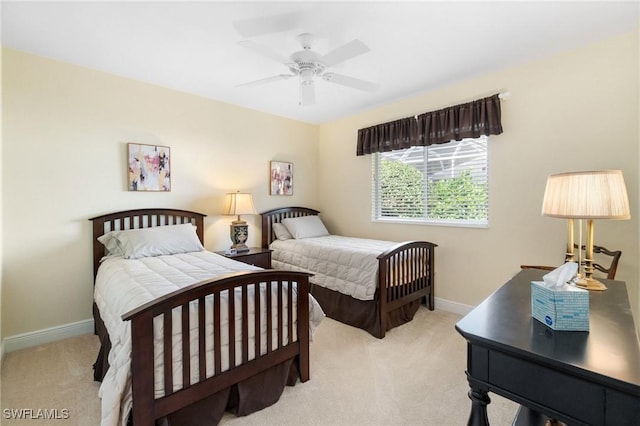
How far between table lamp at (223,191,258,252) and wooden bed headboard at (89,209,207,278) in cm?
33

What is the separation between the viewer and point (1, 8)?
6.45 ft

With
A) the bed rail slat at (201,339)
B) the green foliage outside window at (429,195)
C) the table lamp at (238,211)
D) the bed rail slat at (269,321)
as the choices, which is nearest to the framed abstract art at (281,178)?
the table lamp at (238,211)

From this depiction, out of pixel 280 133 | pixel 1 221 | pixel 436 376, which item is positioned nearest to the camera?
pixel 436 376

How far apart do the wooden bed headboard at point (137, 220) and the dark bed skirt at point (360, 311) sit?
163cm

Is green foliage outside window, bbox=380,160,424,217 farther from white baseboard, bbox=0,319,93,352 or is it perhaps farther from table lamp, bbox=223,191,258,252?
white baseboard, bbox=0,319,93,352

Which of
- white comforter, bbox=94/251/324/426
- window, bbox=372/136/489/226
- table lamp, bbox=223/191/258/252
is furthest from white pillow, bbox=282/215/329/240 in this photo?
white comforter, bbox=94/251/324/426

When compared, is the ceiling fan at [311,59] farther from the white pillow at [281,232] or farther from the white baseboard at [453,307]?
the white baseboard at [453,307]

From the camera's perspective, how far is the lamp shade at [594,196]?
4.58 ft

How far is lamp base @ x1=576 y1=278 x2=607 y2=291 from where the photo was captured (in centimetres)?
148

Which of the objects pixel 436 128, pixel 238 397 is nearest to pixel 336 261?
pixel 238 397

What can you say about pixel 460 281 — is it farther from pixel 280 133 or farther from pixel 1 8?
pixel 1 8

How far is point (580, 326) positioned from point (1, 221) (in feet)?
12.4

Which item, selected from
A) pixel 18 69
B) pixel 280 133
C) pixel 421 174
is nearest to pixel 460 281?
pixel 421 174

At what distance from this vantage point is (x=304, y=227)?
410 centimetres
